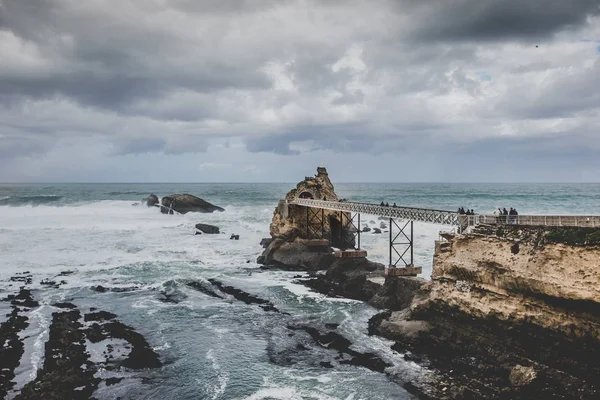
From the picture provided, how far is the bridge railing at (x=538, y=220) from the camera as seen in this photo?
1953cm

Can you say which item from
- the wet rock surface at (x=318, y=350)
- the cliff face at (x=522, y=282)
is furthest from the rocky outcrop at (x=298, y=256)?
the cliff face at (x=522, y=282)

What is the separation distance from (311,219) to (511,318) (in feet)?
108

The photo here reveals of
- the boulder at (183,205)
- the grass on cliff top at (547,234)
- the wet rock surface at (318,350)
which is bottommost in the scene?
the wet rock surface at (318,350)

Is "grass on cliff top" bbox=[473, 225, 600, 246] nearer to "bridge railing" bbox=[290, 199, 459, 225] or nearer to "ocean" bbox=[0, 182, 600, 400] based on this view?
"bridge railing" bbox=[290, 199, 459, 225]

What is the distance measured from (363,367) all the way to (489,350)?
19.4 feet

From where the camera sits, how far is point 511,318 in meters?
20.5

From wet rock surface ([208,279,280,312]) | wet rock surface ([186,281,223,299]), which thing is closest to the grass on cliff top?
wet rock surface ([208,279,280,312])

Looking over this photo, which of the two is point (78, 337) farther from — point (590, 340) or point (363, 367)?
point (590, 340)

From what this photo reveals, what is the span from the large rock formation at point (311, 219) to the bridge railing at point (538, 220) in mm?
27001

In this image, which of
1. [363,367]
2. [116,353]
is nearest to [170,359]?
[116,353]

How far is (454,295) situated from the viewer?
23.4m

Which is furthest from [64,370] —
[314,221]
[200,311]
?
[314,221]

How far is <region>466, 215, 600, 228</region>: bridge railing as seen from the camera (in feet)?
64.1

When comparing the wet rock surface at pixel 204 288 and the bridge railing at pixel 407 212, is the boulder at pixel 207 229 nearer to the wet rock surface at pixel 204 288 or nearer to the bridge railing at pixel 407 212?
the bridge railing at pixel 407 212
